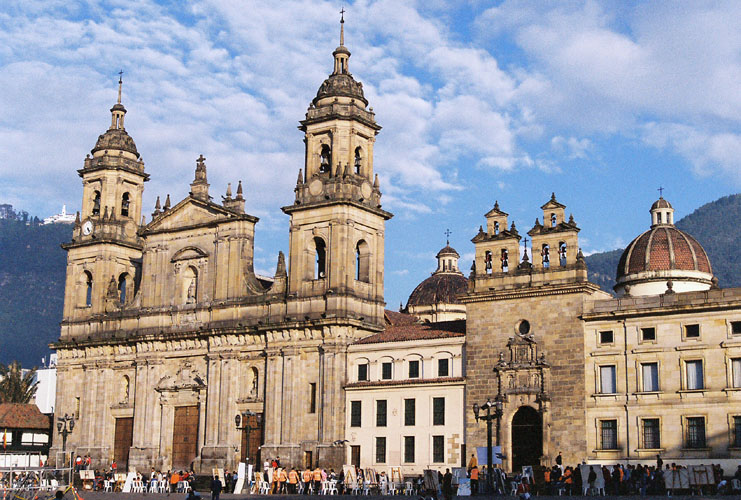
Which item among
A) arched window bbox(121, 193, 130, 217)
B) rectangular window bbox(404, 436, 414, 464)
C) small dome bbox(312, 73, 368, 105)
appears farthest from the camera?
arched window bbox(121, 193, 130, 217)

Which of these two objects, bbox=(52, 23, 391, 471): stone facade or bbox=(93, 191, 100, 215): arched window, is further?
bbox=(93, 191, 100, 215): arched window

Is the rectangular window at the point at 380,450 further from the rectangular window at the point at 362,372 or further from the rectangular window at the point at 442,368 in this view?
the rectangular window at the point at 442,368

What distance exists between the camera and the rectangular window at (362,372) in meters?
61.2

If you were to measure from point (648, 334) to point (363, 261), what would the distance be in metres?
20.8

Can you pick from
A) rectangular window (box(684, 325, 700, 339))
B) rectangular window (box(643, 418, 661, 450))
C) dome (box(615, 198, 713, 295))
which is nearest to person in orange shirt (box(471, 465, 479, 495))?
rectangular window (box(643, 418, 661, 450))

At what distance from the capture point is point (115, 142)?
80.8 meters

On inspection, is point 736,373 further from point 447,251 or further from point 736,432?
point 447,251

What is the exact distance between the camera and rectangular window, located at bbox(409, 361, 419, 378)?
194 feet

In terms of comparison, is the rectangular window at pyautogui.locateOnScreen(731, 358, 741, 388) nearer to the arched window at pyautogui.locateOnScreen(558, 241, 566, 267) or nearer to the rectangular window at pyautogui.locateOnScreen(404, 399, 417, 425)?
the arched window at pyautogui.locateOnScreen(558, 241, 566, 267)

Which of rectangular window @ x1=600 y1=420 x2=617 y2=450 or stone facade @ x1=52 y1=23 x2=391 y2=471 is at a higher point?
stone facade @ x1=52 y1=23 x2=391 y2=471

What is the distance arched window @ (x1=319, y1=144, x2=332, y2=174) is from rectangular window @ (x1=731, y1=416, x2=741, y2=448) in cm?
3000

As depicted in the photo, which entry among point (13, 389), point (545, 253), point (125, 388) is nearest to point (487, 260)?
point (545, 253)

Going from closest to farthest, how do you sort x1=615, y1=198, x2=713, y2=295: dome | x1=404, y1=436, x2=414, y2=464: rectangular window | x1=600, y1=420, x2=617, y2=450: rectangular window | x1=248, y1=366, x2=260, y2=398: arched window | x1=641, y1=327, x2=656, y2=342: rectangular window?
x1=641, y1=327, x2=656, y2=342: rectangular window < x1=600, y1=420, x2=617, y2=450: rectangular window < x1=404, y1=436, x2=414, y2=464: rectangular window < x1=615, y1=198, x2=713, y2=295: dome < x1=248, y1=366, x2=260, y2=398: arched window

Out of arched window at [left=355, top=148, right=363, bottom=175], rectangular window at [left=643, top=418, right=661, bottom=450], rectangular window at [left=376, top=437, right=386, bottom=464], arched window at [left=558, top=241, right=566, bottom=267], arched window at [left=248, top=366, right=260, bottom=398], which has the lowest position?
rectangular window at [left=376, top=437, right=386, bottom=464]
